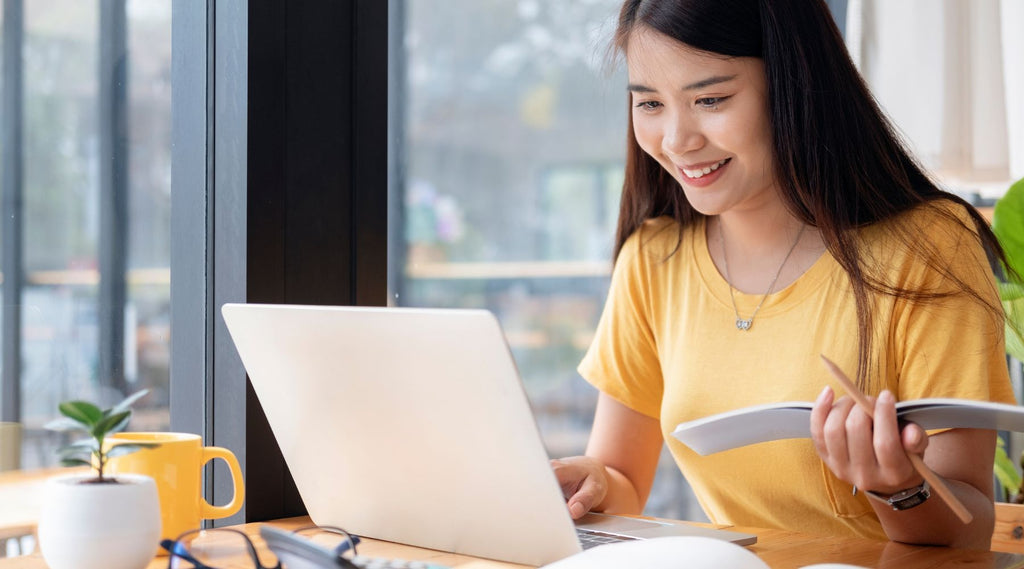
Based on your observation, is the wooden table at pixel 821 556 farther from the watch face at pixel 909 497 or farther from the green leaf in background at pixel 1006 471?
the green leaf in background at pixel 1006 471

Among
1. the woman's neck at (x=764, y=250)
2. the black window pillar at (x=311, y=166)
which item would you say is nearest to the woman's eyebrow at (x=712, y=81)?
the woman's neck at (x=764, y=250)

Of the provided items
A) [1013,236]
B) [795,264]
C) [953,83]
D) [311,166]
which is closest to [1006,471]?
[1013,236]

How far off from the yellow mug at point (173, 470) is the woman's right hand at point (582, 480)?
14.1 inches

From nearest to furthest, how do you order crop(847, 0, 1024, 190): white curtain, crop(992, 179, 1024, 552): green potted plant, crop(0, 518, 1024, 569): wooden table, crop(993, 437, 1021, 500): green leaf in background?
1. crop(0, 518, 1024, 569): wooden table
2. crop(992, 179, 1024, 552): green potted plant
3. crop(993, 437, 1021, 500): green leaf in background
4. crop(847, 0, 1024, 190): white curtain

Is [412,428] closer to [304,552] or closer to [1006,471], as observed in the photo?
[304,552]

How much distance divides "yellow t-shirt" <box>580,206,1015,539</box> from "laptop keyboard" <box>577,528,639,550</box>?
1.36 feet

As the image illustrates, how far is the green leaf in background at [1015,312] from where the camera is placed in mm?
1660

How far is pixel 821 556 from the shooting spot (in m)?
0.80

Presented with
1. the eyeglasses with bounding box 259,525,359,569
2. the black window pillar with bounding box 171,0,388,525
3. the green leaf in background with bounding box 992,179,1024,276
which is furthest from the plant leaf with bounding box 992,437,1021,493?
the eyeglasses with bounding box 259,525,359,569

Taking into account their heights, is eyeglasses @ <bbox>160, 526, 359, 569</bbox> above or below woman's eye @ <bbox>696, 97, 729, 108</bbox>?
below

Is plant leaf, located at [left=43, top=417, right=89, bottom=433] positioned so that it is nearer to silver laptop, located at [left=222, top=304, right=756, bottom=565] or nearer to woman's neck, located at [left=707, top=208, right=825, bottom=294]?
silver laptop, located at [left=222, top=304, right=756, bottom=565]

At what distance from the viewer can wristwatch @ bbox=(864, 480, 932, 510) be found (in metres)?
0.92

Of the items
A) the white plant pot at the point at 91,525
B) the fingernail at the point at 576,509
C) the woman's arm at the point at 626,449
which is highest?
the white plant pot at the point at 91,525

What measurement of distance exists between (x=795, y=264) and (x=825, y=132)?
0.59 feet
